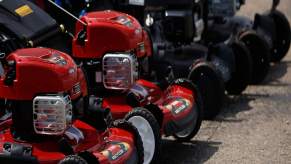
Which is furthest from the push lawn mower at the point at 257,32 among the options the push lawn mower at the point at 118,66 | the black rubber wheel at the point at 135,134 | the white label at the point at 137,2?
the black rubber wheel at the point at 135,134

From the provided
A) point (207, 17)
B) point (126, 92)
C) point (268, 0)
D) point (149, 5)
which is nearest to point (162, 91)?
point (126, 92)

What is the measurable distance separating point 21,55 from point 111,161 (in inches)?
32.5

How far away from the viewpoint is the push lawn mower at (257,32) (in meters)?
8.50

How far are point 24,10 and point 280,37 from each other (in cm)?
511

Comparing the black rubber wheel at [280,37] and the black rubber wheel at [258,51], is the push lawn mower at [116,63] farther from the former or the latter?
the black rubber wheel at [280,37]

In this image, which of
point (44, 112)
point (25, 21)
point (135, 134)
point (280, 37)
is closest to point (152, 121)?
point (135, 134)

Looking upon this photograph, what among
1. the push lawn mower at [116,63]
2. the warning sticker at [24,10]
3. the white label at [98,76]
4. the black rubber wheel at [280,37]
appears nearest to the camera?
the warning sticker at [24,10]

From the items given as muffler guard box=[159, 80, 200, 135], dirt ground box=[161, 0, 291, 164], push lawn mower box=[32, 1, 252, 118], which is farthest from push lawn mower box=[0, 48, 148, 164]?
push lawn mower box=[32, 1, 252, 118]

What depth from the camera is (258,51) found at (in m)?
8.51

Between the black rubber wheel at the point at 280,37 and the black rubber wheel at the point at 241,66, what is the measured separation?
2014 millimetres

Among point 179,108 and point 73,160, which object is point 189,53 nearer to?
point 179,108

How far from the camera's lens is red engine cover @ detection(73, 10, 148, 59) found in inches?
227

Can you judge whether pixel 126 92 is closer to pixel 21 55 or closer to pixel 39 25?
pixel 39 25

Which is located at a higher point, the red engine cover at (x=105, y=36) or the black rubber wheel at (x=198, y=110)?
the red engine cover at (x=105, y=36)
